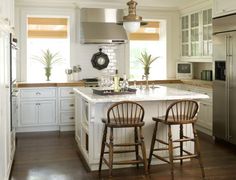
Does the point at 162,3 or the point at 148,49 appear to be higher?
the point at 162,3

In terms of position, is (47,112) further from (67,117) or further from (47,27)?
(47,27)

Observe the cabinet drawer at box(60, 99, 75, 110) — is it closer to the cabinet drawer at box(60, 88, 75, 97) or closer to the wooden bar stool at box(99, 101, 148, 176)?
the cabinet drawer at box(60, 88, 75, 97)

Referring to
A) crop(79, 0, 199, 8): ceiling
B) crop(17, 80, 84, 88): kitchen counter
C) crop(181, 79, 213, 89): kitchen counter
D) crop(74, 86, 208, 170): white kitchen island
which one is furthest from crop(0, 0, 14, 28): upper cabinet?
crop(181, 79, 213, 89): kitchen counter

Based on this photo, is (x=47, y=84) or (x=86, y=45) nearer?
(x=47, y=84)

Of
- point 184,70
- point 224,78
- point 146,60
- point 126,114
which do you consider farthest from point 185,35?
point 126,114

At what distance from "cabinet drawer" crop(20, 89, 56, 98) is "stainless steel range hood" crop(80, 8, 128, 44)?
1.21 metres

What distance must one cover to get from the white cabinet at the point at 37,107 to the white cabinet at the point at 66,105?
0.38ft

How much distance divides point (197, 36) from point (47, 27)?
3.10 m

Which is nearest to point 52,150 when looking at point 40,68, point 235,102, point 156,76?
point 40,68

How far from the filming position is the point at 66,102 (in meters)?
6.68

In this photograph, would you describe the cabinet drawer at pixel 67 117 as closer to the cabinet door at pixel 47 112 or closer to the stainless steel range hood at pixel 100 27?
the cabinet door at pixel 47 112

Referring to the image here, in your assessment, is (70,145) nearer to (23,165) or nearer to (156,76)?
(23,165)

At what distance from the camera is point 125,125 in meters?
3.96

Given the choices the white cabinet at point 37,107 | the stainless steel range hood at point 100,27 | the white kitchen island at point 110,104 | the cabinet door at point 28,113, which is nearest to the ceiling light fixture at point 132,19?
the white kitchen island at point 110,104
